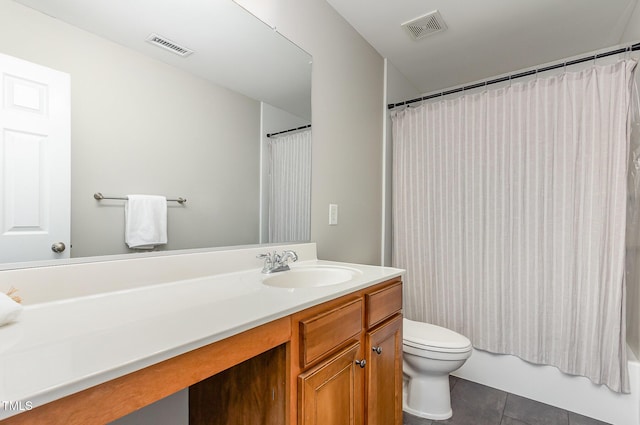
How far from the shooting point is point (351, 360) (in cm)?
106

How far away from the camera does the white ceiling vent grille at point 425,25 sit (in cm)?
186

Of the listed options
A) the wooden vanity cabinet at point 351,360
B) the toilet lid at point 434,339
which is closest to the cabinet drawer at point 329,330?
the wooden vanity cabinet at point 351,360

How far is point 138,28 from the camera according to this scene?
1.04m

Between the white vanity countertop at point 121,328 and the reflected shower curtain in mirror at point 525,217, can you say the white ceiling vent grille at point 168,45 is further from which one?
the reflected shower curtain in mirror at point 525,217

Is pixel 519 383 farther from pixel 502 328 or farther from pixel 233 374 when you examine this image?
pixel 233 374

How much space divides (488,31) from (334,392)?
2.25m

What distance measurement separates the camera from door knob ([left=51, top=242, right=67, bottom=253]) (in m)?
0.87

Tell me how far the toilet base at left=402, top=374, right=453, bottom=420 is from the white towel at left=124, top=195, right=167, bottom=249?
60.6 inches

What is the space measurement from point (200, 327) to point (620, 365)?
211 cm

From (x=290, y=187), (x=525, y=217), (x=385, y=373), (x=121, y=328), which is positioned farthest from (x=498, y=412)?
(x=121, y=328)

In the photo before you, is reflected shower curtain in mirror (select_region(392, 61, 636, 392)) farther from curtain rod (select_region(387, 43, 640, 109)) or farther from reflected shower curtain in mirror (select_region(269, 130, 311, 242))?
reflected shower curtain in mirror (select_region(269, 130, 311, 242))

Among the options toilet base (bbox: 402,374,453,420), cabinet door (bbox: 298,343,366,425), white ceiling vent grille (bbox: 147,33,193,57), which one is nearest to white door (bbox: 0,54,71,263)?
white ceiling vent grille (bbox: 147,33,193,57)

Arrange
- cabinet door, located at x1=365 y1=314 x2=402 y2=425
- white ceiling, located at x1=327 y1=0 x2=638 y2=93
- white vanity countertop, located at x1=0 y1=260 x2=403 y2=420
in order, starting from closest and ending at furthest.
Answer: white vanity countertop, located at x1=0 y1=260 x2=403 y2=420 < cabinet door, located at x1=365 y1=314 x2=402 y2=425 < white ceiling, located at x1=327 y1=0 x2=638 y2=93

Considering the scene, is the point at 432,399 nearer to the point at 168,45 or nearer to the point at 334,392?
the point at 334,392
